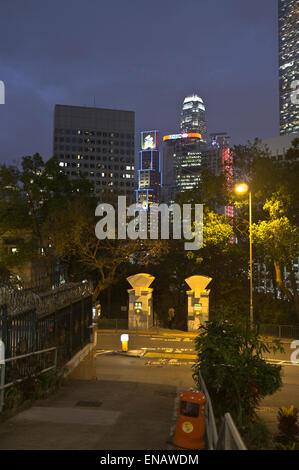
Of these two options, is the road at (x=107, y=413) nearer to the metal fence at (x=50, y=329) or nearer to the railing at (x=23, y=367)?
the railing at (x=23, y=367)

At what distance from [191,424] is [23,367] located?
4.50 meters

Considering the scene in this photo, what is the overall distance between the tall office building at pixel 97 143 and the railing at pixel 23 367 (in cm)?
15593

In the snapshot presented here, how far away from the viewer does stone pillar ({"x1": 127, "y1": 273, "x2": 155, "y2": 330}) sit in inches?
1241

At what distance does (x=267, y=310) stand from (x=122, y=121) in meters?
148

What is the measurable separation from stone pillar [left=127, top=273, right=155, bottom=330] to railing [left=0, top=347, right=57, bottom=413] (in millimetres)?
19507

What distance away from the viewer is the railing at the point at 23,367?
28.0ft

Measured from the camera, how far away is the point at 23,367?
9906 mm

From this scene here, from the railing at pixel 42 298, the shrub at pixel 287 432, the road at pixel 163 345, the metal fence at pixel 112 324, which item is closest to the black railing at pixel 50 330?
the railing at pixel 42 298

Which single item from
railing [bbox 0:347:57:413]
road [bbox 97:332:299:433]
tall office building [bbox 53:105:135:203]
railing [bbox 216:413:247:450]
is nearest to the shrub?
road [bbox 97:332:299:433]

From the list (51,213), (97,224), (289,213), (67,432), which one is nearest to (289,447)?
(67,432)

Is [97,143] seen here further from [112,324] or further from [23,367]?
[23,367]

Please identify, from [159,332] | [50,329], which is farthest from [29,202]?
[50,329]

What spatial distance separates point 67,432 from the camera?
7.30 meters

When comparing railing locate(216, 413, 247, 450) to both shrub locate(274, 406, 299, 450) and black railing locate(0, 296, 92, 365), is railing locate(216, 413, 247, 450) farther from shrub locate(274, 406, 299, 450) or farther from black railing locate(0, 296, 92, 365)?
black railing locate(0, 296, 92, 365)
